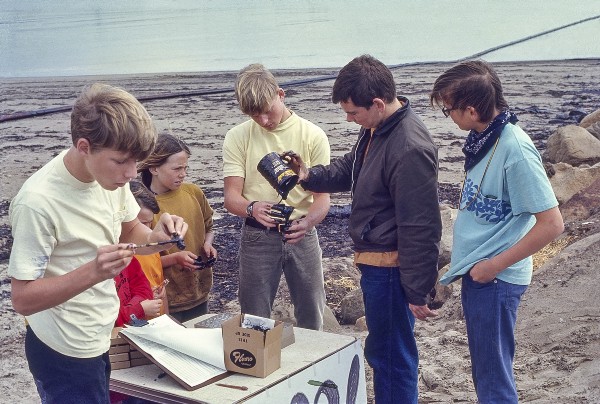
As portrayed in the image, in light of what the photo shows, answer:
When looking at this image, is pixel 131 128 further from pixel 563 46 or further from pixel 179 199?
pixel 563 46

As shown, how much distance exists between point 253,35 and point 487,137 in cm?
2578

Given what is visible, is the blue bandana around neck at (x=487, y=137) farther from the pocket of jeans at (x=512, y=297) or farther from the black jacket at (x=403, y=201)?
the pocket of jeans at (x=512, y=297)

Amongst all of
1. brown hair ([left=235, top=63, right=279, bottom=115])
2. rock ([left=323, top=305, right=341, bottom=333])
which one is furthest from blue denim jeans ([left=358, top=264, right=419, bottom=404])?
rock ([left=323, top=305, right=341, bottom=333])

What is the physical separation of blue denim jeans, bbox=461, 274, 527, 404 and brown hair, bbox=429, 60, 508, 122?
597 mm

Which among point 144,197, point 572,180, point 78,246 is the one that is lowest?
point 572,180

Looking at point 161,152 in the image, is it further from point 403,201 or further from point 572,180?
point 572,180

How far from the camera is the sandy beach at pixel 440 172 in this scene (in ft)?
14.0

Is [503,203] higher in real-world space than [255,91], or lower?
lower

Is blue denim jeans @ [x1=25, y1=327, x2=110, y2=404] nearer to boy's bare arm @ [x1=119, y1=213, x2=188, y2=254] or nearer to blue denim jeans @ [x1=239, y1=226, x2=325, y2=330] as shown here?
boy's bare arm @ [x1=119, y1=213, x2=188, y2=254]

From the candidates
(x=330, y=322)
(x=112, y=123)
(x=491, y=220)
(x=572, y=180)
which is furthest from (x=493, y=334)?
(x=572, y=180)

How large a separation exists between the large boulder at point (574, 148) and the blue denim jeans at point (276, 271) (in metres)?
5.02

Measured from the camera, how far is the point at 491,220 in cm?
296

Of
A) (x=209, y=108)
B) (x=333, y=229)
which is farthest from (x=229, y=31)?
(x=333, y=229)

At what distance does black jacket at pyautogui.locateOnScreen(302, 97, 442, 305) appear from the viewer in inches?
123
